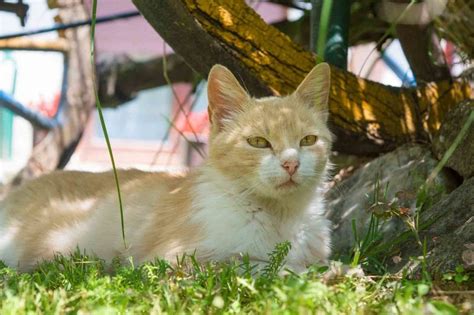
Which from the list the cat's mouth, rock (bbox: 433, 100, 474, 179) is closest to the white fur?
the cat's mouth

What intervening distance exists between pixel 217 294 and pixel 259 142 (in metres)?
0.93

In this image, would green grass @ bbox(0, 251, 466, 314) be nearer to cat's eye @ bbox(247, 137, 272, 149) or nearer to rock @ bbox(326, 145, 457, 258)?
cat's eye @ bbox(247, 137, 272, 149)

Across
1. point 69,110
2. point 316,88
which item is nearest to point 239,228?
point 316,88

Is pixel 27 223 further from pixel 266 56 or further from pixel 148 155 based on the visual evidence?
pixel 148 155

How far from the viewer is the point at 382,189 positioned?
12.6ft

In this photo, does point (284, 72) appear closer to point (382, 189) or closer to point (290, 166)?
point (382, 189)

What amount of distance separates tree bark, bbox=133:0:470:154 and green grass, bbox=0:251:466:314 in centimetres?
112

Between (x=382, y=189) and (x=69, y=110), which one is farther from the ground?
(x=382, y=189)

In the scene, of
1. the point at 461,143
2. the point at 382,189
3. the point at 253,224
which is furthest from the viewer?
the point at 382,189

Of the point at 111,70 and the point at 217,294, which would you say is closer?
the point at 217,294

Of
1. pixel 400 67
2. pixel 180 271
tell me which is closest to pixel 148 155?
pixel 400 67

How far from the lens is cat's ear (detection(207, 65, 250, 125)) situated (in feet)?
9.99

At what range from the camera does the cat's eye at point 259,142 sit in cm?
298

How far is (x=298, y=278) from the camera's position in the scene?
2221mm
